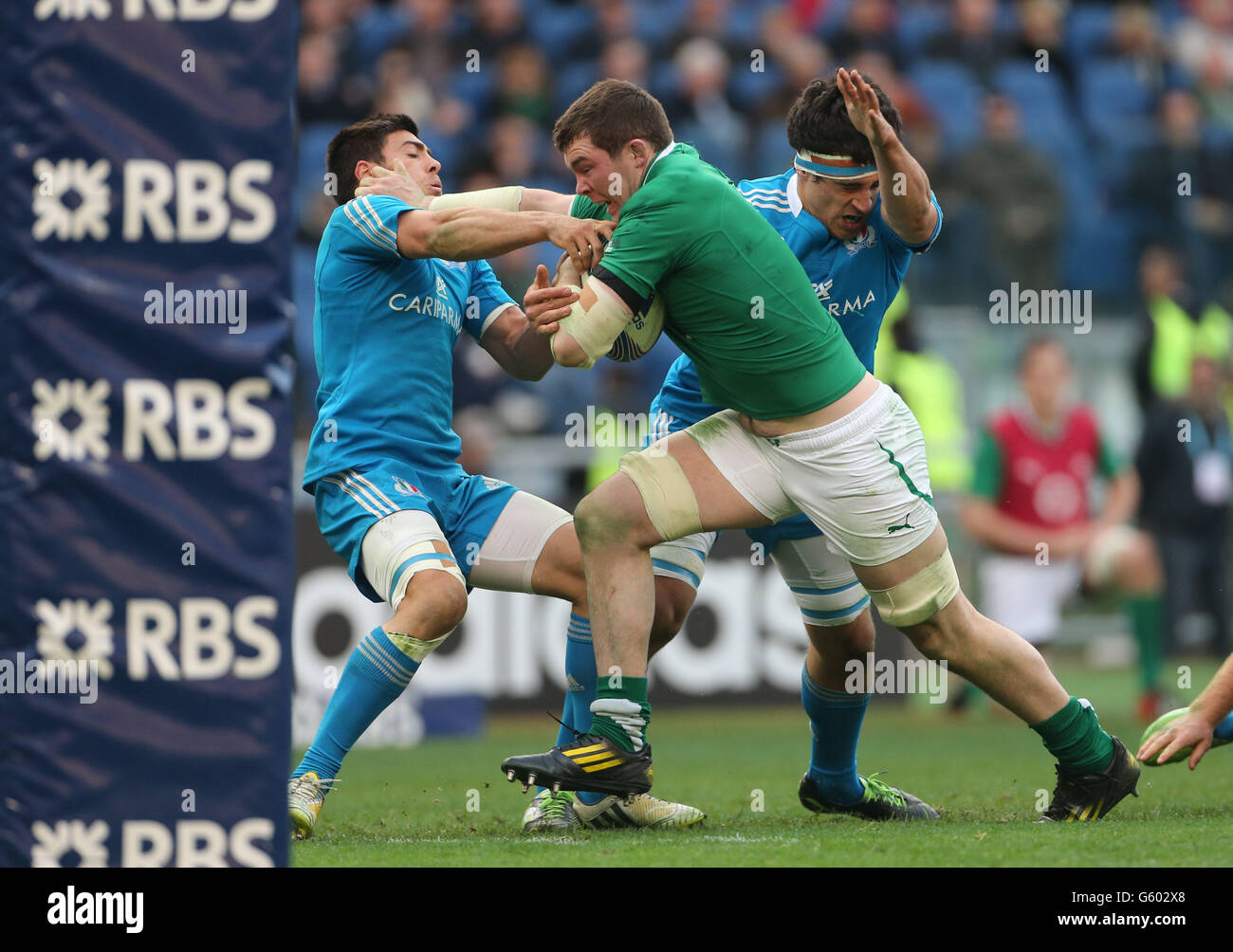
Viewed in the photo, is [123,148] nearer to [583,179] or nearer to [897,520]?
[583,179]

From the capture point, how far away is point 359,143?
5.49 m

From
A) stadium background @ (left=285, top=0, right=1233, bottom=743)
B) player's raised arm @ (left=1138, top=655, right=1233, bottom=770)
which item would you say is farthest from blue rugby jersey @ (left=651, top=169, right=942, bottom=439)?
stadium background @ (left=285, top=0, right=1233, bottom=743)

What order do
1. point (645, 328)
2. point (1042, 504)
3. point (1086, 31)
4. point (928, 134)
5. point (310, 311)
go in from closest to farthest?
point (645, 328) < point (1042, 504) < point (310, 311) < point (928, 134) < point (1086, 31)

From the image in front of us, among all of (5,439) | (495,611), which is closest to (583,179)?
(5,439)

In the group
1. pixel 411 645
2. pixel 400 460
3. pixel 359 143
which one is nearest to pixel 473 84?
pixel 359 143

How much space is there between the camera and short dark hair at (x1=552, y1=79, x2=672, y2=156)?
475cm

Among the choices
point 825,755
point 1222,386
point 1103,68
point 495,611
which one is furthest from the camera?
point 1103,68

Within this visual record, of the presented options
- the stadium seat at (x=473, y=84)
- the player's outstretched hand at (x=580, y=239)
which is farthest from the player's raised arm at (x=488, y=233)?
the stadium seat at (x=473, y=84)

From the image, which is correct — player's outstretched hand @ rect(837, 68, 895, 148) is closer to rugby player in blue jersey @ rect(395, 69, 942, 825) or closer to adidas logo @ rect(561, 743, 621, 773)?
rugby player in blue jersey @ rect(395, 69, 942, 825)

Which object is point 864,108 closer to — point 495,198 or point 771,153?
point 495,198

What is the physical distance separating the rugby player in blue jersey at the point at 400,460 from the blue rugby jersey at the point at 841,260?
73cm

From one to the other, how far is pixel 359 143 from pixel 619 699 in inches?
82.5

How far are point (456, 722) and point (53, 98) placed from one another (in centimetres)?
640

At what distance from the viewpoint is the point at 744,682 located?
31.5 ft
